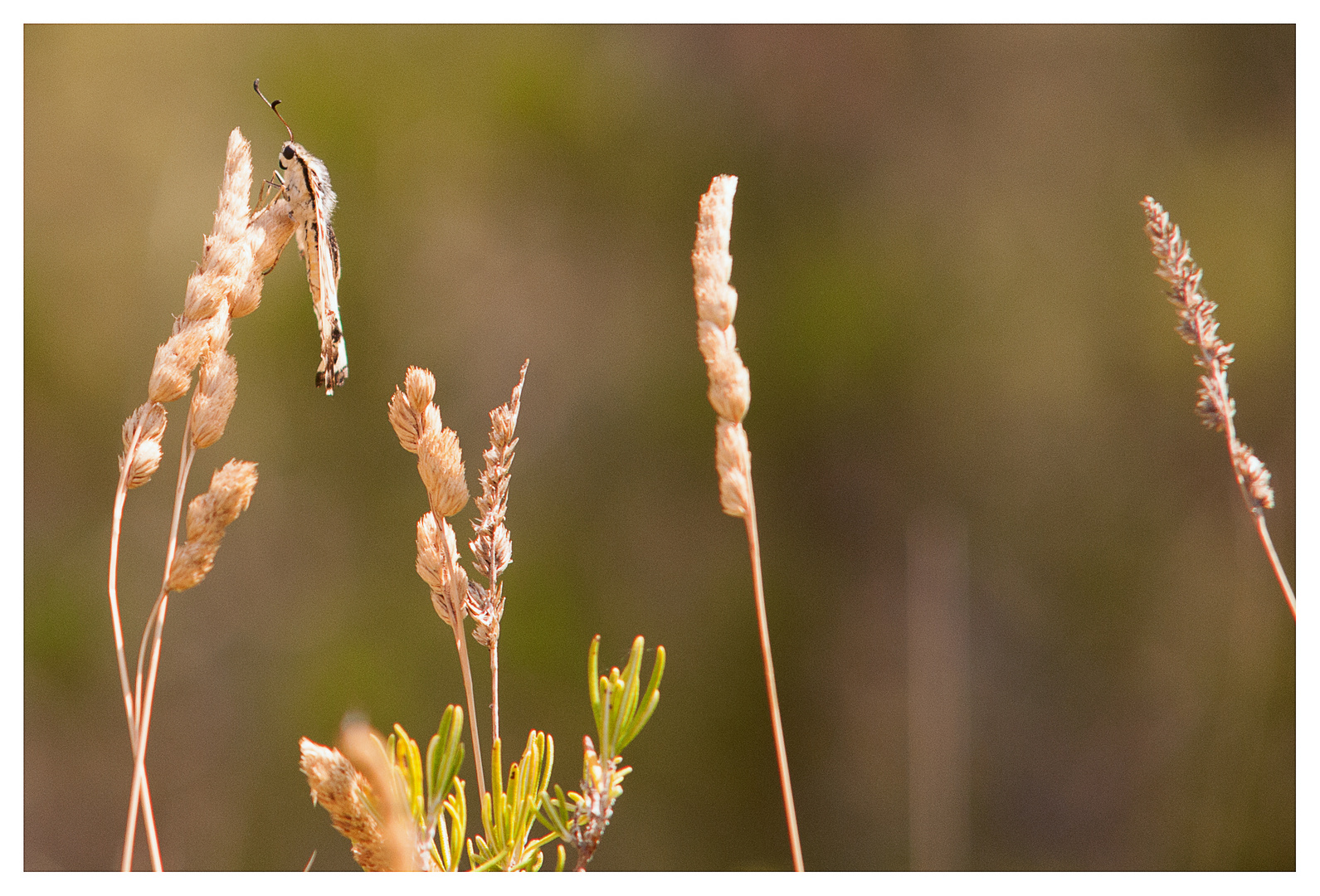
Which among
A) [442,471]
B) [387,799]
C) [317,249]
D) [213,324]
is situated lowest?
[387,799]

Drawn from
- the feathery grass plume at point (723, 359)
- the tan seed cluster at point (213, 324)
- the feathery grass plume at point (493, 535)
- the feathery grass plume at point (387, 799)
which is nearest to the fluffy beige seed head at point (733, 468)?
the feathery grass plume at point (723, 359)

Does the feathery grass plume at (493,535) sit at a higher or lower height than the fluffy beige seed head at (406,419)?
lower

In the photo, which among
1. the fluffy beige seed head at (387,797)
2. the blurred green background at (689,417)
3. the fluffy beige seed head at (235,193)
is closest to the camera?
the fluffy beige seed head at (387,797)

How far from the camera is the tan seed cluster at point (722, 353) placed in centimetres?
66

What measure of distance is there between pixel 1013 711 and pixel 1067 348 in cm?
108

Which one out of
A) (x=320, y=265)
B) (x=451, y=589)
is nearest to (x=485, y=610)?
(x=451, y=589)

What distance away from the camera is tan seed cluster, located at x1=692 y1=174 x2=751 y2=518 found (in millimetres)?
662

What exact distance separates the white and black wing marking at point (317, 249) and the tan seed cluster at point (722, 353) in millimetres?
394

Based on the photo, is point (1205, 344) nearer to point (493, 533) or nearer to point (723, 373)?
point (723, 373)

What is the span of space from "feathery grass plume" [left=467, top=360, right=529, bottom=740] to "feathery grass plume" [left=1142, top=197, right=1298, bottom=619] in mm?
491

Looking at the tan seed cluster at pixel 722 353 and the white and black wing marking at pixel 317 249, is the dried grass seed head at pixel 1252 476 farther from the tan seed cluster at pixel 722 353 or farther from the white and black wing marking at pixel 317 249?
the white and black wing marking at pixel 317 249

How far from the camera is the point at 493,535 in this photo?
0.72 metres

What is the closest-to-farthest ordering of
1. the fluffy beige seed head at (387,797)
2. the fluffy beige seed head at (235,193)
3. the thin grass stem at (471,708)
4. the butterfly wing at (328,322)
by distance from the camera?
the fluffy beige seed head at (387,797)
the thin grass stem at (471,708)
the fluffy beige seed head at (235,193)
the butterfly wing at (328,322)

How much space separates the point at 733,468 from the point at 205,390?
43 centimetres
